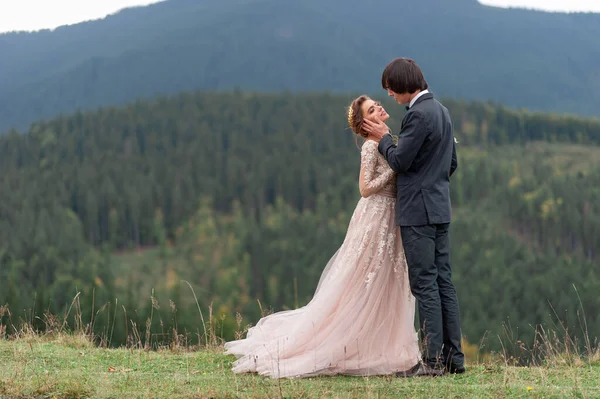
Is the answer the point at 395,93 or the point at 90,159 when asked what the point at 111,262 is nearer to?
the point at 90,159

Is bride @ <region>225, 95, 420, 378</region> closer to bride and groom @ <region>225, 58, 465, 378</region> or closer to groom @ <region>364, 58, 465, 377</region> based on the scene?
bride and groom @ <region>225, 58, 465, 378</region>

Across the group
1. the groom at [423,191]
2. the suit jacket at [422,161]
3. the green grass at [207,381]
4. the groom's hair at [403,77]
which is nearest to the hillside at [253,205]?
the green grass at [207,381]

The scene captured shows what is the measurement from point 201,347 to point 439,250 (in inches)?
118

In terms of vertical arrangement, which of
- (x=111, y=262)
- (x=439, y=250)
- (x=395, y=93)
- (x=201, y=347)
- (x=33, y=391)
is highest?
(x=395, y=93)

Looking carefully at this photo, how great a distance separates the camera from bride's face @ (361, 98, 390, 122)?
643cm

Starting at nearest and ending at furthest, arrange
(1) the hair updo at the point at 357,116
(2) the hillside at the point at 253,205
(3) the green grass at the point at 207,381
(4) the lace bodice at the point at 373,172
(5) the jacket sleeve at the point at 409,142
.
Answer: (3) the green grass at the point at 207,381 → (5) the jacket sleeve at the point at 409,142 → (4) the lace bodice at the point at 373,172 → (1) the hair updo at the point at 357,116 → (2) the hillside at the point at 253,205

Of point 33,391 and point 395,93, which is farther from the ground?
point 395,93

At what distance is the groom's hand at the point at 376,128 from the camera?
6.37 m

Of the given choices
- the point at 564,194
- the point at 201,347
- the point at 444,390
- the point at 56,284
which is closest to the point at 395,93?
the point at 444,390

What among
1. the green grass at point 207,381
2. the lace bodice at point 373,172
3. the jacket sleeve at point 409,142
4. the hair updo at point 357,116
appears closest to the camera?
the green grass at point 207,381

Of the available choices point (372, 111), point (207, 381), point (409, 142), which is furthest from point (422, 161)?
point (207, 381)

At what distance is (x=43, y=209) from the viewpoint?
131500 mm

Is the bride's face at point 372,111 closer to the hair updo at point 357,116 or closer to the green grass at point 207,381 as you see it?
the hair updo at point 357,116

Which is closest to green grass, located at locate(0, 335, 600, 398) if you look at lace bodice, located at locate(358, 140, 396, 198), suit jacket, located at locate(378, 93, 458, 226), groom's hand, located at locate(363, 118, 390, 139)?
suit jacket, located at locate(378, 93, 458, 226)
